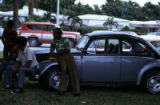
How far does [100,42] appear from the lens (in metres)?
7.28

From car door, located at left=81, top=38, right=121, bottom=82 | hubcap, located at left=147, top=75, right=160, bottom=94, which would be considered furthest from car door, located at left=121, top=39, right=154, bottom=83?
hubcap, located at left=147, top=75, right=160, bottom=94

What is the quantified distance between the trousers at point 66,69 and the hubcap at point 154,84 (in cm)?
180

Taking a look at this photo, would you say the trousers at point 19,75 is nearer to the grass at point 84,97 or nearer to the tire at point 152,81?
the grass at point 84,97

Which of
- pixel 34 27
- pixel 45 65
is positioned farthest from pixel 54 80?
pixel 34 27

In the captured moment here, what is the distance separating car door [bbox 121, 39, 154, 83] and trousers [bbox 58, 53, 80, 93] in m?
1.19

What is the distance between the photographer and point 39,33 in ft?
67.1

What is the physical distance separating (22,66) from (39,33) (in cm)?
1378

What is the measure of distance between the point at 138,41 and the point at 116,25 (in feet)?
147

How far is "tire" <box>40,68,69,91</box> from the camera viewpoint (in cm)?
691

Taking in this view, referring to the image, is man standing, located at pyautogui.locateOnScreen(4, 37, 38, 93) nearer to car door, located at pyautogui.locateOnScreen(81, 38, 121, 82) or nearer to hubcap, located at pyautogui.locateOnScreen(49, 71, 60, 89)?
hubcap, located at pyautogui.locateOnScreen(49, 71, 60, 89)

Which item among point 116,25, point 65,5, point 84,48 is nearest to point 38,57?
point 84,48

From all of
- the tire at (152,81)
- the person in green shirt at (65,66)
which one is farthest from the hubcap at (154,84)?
the person in green shirt at (65,66)

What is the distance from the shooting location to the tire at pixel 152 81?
707 centimetres

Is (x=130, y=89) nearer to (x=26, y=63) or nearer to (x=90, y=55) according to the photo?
(x=90, y=55)
